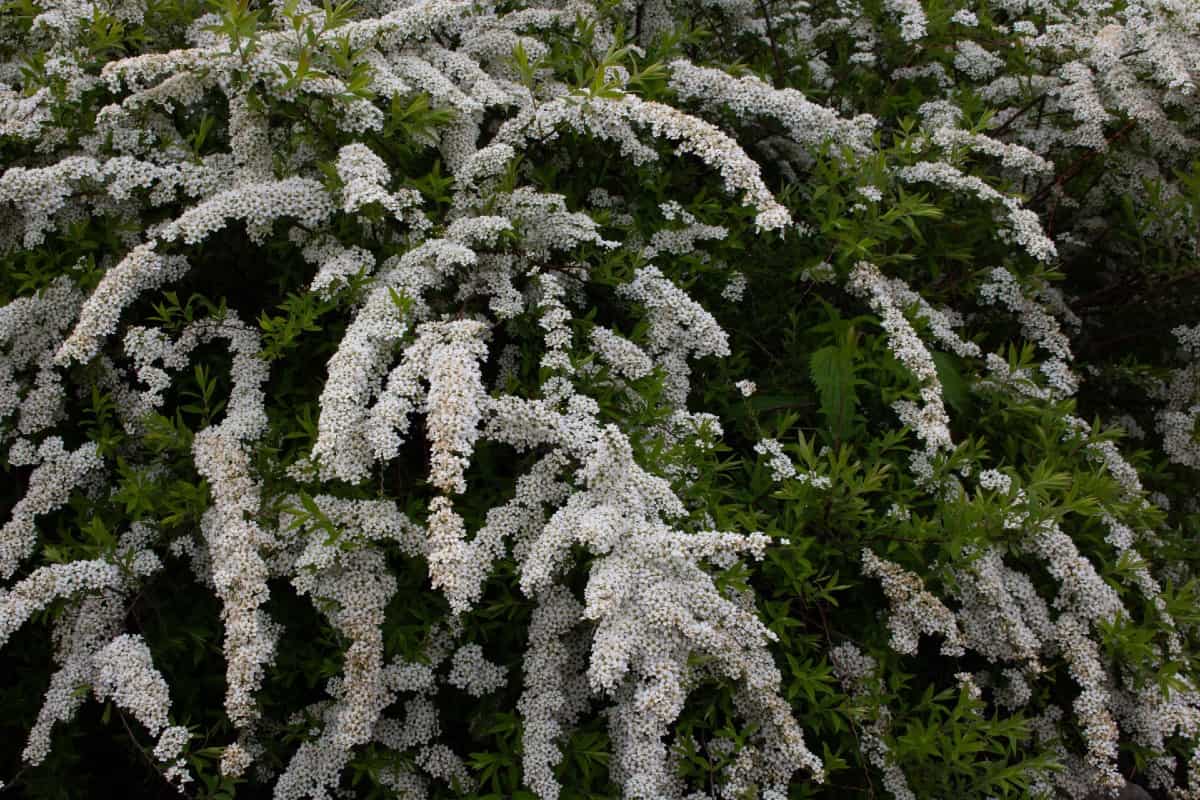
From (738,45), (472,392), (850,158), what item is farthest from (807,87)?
(472,392)

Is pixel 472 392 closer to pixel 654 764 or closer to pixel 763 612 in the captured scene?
pixel 654 764

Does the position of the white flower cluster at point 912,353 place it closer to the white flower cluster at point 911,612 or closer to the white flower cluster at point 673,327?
the white flower cluster at point 911,612

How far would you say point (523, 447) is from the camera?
129 inches

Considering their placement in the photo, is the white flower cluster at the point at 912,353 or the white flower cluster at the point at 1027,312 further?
the white flower cluster at the point at 1027,312

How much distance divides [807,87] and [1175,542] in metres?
3.09

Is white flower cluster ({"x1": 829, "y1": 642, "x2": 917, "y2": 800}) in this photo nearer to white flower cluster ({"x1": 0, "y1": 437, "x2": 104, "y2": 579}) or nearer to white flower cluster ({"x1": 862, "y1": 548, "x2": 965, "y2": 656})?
white flower cluster ({"x1": 862, "y1": 548, "x2": 965, "y2": 656})

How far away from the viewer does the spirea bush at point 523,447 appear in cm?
310

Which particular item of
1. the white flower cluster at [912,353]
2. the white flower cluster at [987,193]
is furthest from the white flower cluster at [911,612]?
the white flower cluster at [987,193]

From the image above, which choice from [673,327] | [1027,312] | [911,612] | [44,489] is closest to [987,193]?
[1027,312]

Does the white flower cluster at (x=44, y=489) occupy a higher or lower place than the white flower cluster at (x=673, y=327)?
lower

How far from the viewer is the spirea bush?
310 centimetres

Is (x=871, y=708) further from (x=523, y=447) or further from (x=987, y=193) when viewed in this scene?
(x=987, y=193)

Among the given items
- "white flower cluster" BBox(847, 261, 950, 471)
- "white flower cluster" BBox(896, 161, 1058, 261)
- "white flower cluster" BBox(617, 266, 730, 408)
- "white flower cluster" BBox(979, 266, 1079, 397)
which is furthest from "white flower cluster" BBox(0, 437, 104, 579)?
"white flower cluster" BBox(979, 266, 1079, 397)

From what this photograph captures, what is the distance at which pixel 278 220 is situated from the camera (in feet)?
→ 12.8
